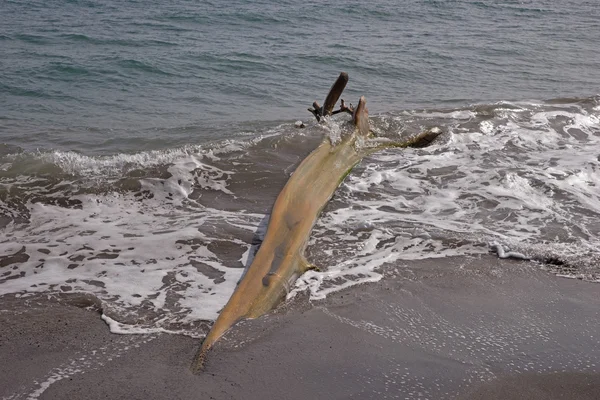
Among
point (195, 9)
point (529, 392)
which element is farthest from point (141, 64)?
point (529, 392)

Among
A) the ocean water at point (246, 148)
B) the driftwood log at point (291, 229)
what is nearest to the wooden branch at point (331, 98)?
the driftwood log at point (291, 229)

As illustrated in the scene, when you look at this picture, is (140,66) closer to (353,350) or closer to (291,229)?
(291,229)

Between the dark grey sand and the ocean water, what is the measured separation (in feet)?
0.78

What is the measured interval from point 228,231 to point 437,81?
24.7ft

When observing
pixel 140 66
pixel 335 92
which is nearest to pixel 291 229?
pixel 335 92

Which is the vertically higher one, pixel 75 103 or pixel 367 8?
pixel 367 8

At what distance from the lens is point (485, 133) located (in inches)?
312

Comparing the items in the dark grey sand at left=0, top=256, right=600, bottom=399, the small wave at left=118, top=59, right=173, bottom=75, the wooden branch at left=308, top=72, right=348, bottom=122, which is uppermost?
the wooden branch at left=308, top=72, right=348, bottom=122

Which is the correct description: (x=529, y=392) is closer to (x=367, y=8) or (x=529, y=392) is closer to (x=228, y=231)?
(x=228, y=231)

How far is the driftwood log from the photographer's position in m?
3.71

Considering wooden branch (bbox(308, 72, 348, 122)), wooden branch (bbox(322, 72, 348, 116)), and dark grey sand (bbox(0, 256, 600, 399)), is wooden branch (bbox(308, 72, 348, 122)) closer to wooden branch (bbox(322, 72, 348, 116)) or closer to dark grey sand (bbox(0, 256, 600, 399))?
wooden branch (bbox(322, 72, 348, 116))

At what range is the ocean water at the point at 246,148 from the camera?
4.46 metres

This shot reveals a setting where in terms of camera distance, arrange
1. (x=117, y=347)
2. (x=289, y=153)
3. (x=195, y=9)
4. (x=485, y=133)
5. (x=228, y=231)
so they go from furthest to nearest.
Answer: (x=195, y=9), (x=485, y=133), (x=289, y=153), (x=228, y=231), (x=117, y=347)

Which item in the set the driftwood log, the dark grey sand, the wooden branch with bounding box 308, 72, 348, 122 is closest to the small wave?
the wooden branch with bounding box 308, 72, 348, 122
